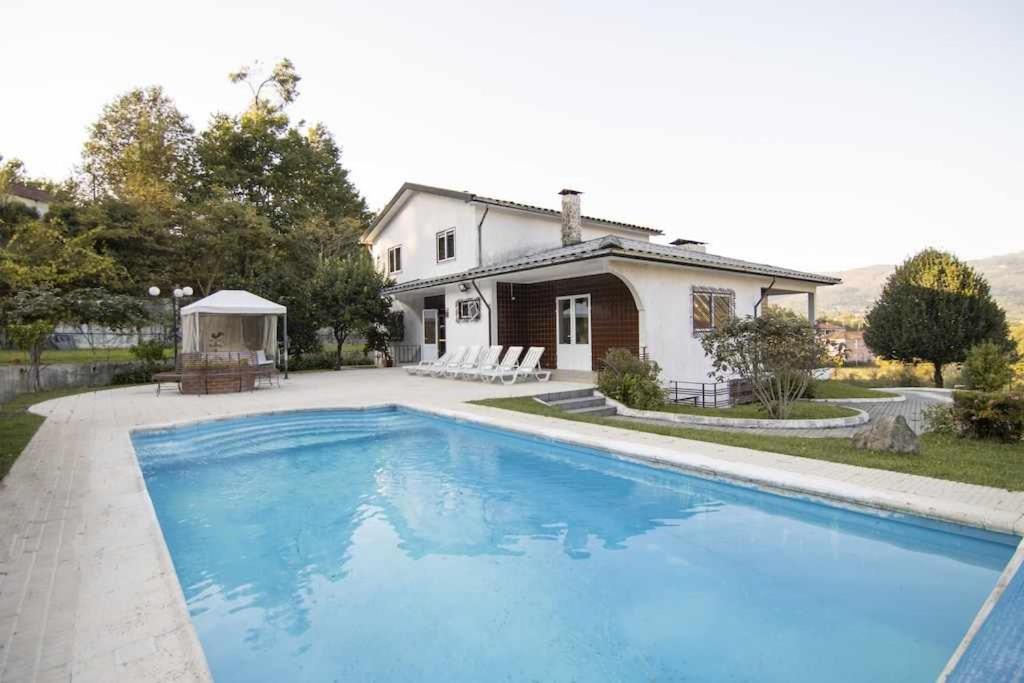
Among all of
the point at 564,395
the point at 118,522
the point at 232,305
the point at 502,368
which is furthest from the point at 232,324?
the point at 118,522

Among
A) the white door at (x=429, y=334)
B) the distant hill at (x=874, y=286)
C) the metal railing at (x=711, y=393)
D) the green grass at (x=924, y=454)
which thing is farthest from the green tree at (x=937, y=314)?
the distant hill at (x=874, y=286)

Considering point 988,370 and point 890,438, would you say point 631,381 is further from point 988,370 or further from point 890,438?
point 988,370

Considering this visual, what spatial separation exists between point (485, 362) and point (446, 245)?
18.8 ft

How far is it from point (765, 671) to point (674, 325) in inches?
452

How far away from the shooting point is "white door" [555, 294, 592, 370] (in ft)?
50.2

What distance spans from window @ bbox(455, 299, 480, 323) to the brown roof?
1229 inches

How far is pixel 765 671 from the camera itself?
10.3 ft

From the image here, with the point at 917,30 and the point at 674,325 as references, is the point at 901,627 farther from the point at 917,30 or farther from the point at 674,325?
the point at 917,30

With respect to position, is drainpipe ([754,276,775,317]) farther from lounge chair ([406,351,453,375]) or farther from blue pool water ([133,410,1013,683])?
blue pool water ([133,410,1013,683])

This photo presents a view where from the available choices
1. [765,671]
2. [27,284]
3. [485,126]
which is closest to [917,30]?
[485,126]

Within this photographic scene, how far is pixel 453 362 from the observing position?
16688mm

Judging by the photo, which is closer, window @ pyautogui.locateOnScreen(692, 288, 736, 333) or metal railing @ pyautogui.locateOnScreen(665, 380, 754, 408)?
metal railing @ pyautogui.locateOnScreen(665, 380, 754, 408)

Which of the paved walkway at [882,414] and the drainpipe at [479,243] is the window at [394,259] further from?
the paved walkway at [882,414]

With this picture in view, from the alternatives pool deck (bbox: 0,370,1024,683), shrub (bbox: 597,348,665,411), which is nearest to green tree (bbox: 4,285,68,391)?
pool deck (bbox: 0,370,1024,683)
